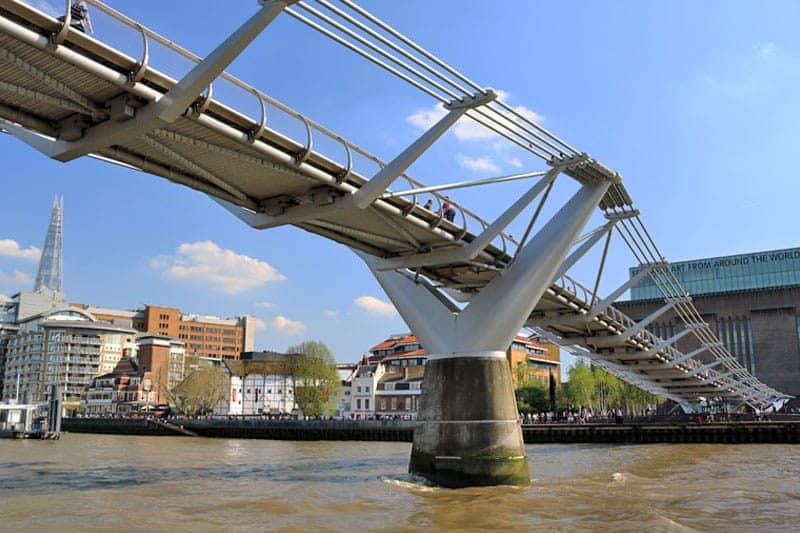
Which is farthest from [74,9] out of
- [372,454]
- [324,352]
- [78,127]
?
[324,352]

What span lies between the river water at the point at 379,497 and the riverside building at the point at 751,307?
186 ft

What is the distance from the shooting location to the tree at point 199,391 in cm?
8400

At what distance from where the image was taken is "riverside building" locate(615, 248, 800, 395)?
8469 cm

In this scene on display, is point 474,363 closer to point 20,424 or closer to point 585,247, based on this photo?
point 585,247

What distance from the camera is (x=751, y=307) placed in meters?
88.8

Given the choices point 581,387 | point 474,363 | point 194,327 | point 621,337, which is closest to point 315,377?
point 581,387

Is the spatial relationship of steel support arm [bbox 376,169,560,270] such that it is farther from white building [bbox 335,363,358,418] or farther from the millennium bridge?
white building [bbox 335,363,358,418]

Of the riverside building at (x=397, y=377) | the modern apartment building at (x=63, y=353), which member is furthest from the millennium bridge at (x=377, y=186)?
the modern apartment building at (x=63, y=353)

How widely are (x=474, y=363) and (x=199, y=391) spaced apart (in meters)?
65.7

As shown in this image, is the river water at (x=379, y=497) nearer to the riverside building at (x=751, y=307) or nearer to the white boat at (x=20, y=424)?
the white boat at (x=20, y=424)

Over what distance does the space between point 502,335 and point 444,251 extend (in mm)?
3182

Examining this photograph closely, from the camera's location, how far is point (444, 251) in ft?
75.4

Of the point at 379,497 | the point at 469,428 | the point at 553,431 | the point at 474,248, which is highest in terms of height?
the point at 474,248

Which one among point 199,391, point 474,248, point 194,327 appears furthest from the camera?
point 194,327
